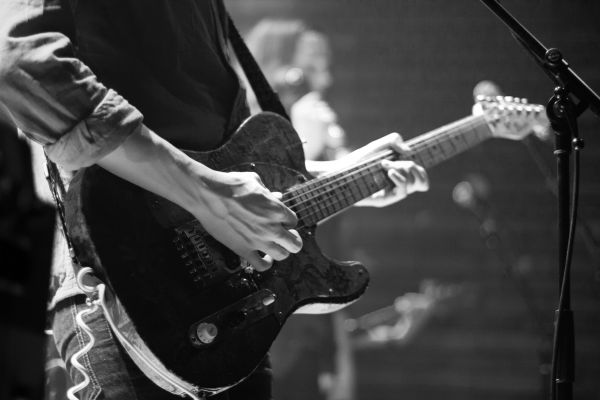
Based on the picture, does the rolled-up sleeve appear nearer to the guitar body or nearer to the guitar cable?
the guitar body

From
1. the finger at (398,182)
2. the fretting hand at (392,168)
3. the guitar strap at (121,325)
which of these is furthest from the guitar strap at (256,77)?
the guitar strap at (121,325)

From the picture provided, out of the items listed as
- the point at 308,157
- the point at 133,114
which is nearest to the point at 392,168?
the point at 133,114

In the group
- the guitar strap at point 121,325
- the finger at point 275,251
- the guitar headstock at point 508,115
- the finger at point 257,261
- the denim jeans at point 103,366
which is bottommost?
the denim jeans at point 103,366

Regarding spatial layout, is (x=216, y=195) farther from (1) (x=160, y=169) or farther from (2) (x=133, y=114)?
(2) (x=133, y=114)

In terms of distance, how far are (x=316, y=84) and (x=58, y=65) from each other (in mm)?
3898

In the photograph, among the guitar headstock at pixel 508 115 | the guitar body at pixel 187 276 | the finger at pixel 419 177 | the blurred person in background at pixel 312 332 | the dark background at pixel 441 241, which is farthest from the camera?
the dark background at pixel 441 241

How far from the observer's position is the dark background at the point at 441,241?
6016 millimetres

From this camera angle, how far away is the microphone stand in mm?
1729

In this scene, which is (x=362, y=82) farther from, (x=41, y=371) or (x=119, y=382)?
(x=41, y=371)

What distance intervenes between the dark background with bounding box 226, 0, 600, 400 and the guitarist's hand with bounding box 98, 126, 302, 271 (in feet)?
13.0

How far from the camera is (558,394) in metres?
1.71

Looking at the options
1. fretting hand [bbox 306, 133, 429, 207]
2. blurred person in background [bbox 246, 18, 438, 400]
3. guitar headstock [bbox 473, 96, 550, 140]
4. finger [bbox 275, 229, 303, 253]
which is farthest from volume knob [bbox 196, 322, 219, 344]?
blurred person in background [bbox 246, 18, 438, 400]

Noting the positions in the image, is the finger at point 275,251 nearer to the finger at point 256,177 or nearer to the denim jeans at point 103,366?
the finger at point 256,177

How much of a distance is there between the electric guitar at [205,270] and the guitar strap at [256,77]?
250 millimetres
